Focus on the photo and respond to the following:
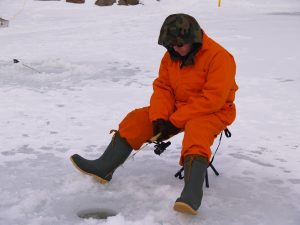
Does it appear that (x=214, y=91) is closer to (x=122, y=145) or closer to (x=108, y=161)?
(x=122, y=145)

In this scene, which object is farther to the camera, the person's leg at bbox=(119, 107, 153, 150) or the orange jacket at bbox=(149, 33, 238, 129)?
the person's leg at bbox=(119, 107, 153, 150)

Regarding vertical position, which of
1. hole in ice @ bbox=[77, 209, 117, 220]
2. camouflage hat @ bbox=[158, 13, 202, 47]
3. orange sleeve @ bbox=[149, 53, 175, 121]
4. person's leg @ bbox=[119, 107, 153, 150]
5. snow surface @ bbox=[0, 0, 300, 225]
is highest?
camouflage hat @ bbox=[158, 13, 202, 47]

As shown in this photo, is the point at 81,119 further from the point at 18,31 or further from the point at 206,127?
the point at 18,31

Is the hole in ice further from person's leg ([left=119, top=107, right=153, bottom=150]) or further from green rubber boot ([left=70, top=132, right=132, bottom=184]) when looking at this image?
person's leg ([left=119, top=107, right=153, bottom=150])

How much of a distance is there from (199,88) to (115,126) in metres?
1.99

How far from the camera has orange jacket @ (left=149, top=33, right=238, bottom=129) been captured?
3.66 m

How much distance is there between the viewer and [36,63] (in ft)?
30.4

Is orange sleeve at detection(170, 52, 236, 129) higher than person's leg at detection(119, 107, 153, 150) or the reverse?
higher

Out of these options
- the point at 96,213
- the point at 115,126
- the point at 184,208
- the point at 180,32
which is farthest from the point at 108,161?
the point at 115,126

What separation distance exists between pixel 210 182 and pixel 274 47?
289 inches

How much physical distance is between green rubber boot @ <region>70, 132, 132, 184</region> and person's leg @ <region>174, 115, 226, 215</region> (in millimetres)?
498

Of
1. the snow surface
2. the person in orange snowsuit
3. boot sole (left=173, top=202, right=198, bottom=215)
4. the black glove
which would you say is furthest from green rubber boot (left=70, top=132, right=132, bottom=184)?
boot sole (left=173, top=202, right=198, bottom=215)

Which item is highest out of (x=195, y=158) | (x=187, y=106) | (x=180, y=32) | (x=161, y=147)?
(x=180, y=32)

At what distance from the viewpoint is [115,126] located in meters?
5.64
